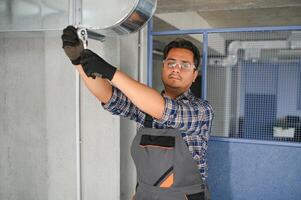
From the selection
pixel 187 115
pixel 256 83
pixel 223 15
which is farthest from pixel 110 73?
pixel 223 15

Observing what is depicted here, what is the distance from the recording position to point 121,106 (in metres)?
1.29

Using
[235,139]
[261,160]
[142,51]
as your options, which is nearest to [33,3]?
[142,51]

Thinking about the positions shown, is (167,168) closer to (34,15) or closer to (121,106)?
(121,106)

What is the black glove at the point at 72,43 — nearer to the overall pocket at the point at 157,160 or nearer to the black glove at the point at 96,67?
the black glove at the point at 96,67

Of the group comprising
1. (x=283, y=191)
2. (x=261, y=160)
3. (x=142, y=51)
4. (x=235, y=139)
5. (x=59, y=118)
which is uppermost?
(x=142, y=51)

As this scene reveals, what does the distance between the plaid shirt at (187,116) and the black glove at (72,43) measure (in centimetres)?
27

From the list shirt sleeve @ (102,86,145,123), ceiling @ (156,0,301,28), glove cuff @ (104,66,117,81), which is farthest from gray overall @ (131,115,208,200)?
ceiling @ (156,0,301,28)

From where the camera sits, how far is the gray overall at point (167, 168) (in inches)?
49.1

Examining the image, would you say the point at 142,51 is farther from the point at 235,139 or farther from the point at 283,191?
the point at 283,191

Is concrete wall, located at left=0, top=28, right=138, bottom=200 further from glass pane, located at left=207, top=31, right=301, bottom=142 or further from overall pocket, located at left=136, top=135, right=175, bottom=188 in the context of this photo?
overall pocket, located at left=136, top=135, right=175, bottom=188

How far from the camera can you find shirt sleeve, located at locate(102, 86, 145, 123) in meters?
1.26

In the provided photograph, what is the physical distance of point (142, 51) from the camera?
2.48m

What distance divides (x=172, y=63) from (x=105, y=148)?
1160 millimetres

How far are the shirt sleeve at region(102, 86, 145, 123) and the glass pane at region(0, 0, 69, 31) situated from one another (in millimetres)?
513
